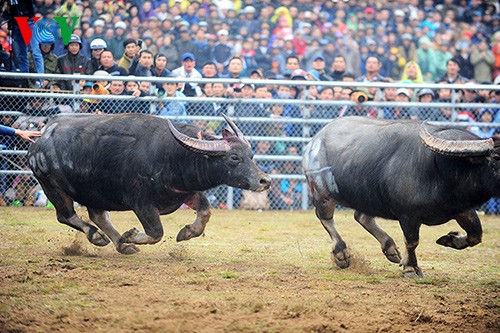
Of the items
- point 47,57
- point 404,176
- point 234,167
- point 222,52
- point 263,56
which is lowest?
point 263,56

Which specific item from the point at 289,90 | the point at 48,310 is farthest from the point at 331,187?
the point at 289,90

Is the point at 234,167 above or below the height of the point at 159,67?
above

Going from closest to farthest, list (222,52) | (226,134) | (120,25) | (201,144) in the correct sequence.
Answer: (201,144) < (226,134) < (120,25) < (222,52)

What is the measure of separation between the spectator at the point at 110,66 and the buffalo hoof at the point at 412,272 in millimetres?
7099

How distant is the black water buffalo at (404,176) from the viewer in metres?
7.08

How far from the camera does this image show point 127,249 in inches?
338

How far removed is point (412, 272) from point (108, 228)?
3.23 metres

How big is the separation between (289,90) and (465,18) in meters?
8.15

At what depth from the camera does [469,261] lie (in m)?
8.88

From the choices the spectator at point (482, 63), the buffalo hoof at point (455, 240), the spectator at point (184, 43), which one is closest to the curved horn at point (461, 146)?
the buffalo hoof at point (455, 240)

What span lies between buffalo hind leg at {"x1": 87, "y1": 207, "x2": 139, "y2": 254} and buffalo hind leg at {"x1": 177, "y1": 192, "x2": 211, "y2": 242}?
2.08 feet

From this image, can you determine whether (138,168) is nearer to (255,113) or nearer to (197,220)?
(197,220)

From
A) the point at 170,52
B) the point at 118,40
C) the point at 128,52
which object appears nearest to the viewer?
the point at 128,52

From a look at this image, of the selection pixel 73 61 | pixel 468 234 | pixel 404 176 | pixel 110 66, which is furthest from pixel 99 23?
pixel 468 234
